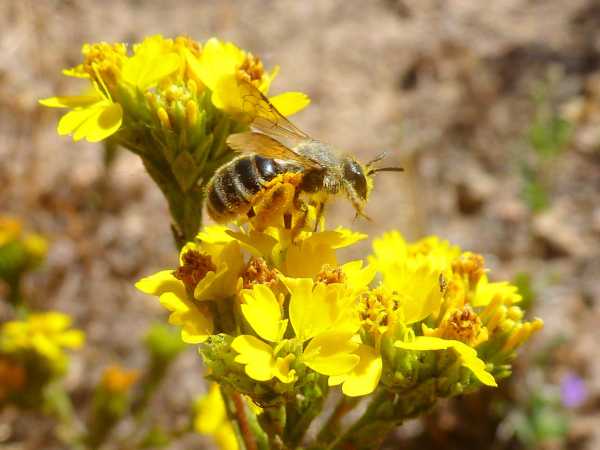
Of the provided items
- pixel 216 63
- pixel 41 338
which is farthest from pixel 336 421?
pixel 41 338

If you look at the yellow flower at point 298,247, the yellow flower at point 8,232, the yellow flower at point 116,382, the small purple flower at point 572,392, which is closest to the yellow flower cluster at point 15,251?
the yellow flower at point 8,232

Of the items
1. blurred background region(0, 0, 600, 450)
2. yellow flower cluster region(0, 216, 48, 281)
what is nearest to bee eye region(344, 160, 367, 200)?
blurred background region(0, 0, 600, 450)

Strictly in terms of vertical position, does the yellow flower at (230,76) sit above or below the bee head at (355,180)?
above

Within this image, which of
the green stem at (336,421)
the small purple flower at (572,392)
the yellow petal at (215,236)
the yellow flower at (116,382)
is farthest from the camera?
the small purple flower at (572,392)

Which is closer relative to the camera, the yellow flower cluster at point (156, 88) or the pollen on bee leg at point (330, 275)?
the pollen on bee leg at point (330, 275)

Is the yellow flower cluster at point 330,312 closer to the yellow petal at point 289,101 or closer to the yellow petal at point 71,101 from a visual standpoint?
the yellow petal at point 289,101

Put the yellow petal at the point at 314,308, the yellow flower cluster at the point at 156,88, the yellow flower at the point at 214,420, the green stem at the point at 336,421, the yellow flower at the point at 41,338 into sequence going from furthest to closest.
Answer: the yellow flower at the point at 41,338, the yellow flower at the point at 214,420, the green stem at the point at 336,421, the yellow flower cluster at the point at 156,88, the yellow petal at the point at 314,308

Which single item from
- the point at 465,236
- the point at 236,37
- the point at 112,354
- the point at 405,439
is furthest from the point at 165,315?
the point at 236,37
